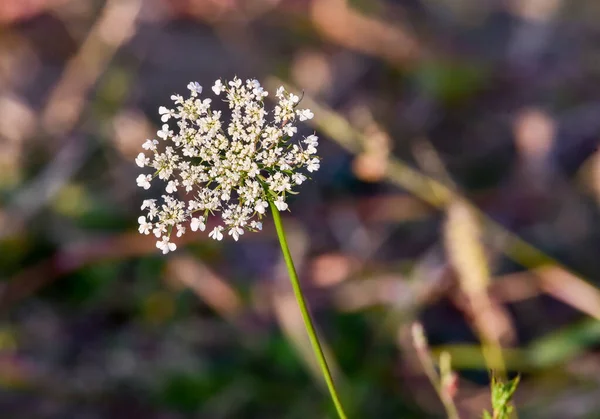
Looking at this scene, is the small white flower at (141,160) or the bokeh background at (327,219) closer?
the small white flower at (141,160)

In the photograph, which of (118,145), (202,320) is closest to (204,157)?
(202,320)

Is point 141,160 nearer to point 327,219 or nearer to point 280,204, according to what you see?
point 280,204

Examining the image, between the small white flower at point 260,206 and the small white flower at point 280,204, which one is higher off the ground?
the small white flower at point 260,206

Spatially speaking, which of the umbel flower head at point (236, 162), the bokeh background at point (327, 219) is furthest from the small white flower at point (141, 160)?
the bokeh background at point (327, 219)

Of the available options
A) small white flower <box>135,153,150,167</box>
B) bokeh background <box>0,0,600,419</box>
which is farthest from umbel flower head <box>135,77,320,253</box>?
bokeh background <box>0,0,600,419</box>

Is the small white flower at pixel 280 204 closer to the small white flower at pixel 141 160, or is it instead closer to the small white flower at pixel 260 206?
the small white flower at pixel 260 206

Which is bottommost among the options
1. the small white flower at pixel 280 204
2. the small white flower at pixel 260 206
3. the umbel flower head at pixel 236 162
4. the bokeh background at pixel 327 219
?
the small white flower at pixel 280 204

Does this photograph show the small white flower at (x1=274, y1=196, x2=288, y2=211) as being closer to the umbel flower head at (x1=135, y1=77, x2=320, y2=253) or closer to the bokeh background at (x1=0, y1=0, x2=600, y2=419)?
the umbel flower head at (x1=135, y1=77, x2=320, y2=253)

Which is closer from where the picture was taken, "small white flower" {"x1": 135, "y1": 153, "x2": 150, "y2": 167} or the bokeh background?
"small white flower" {"x1": 135, "y1": 153, "x2": 150, "y2": 167}

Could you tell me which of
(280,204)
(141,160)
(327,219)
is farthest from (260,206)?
(327,219)
